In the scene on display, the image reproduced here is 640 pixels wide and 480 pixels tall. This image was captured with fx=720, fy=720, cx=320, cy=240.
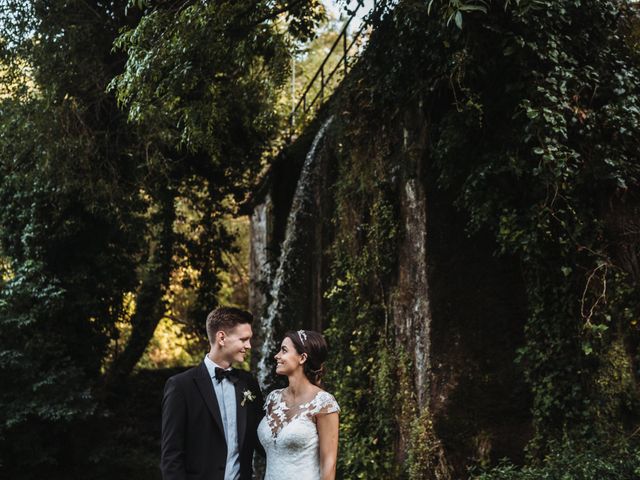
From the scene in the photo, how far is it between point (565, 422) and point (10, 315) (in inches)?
351

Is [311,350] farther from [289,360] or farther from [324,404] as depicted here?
[324,404]

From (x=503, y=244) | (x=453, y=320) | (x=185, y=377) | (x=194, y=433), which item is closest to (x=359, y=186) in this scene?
(x=453, y=320)

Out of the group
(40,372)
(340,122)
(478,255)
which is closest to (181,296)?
(40,372)

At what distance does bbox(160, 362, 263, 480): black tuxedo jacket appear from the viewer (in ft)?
12.5

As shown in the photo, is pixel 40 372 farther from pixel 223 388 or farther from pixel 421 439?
pixel 223 388

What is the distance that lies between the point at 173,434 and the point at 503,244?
381cm

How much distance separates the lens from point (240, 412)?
13.4 ft

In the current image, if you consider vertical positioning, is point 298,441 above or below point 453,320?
below

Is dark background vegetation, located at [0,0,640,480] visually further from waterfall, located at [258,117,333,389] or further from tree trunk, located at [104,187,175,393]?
waterfall, located at [258,117,333,389]

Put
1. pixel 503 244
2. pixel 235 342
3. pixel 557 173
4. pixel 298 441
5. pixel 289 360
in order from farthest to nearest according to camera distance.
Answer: pixel 503 244
pixel 557 173
pixel 289 360
pixel 298 441
pixel 235 342

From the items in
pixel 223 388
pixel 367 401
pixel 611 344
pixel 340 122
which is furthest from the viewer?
pixel 340 122

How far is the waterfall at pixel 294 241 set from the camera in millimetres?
11633

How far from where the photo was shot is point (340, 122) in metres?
9.50

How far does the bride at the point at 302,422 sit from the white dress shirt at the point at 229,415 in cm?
30
